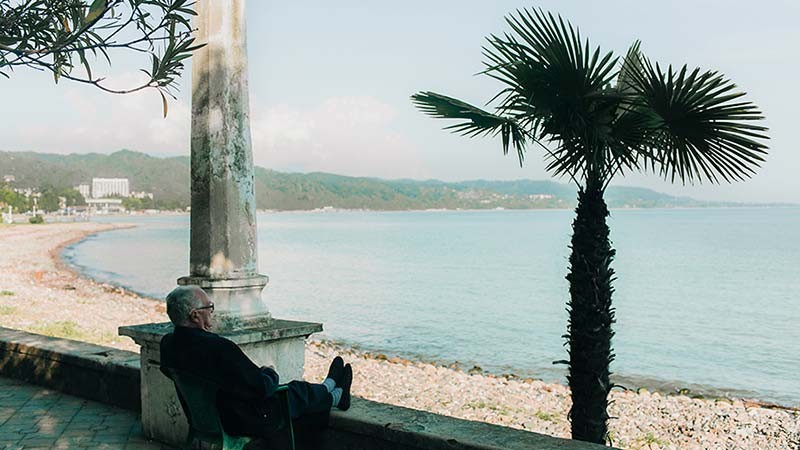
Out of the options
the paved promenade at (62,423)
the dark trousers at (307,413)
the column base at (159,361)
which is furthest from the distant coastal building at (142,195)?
the dark trousers at (307,413)

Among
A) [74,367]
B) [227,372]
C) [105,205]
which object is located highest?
[227,372]

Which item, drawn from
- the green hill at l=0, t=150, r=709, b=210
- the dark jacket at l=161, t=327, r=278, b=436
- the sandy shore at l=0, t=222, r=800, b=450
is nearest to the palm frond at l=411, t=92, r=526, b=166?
the dark jacket at l=161, t=327, r=278, b=436

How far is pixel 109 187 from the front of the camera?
173 metres

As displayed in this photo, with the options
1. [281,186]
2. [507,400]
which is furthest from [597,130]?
[281,186]

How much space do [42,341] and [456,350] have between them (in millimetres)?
13841

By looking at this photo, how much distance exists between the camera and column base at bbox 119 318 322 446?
Answer: 4102 millimetres

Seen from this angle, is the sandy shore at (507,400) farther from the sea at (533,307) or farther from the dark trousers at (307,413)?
the dark trousers at (307,413)

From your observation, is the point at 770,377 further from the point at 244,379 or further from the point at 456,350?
the point at 244,379

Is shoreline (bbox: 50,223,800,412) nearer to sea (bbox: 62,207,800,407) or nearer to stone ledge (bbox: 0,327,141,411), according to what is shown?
sea (bbox: 62,207,800,407)

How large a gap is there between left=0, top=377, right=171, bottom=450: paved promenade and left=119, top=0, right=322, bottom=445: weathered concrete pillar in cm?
41

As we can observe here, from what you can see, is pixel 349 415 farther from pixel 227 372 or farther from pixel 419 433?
pixel 227 372

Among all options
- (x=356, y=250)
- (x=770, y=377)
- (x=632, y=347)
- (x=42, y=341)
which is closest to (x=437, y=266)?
(x=356, y=250)

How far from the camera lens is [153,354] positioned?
4.25 m

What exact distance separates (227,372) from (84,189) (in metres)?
178
